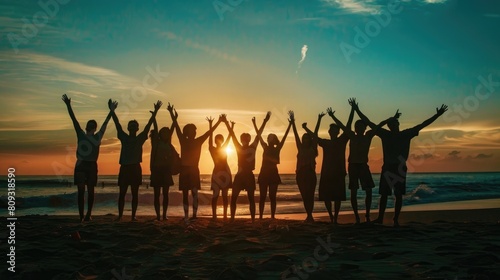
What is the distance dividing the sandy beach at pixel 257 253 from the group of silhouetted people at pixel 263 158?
1.13 metres

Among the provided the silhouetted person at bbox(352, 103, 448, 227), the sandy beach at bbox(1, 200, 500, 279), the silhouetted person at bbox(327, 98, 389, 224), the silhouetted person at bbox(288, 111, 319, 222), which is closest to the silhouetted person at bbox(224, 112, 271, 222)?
the silhouetted person at bbox(288, 111, 319, 222)

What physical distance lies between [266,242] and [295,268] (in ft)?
6.43

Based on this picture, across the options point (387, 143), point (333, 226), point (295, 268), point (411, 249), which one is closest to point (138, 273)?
point (295, 268)

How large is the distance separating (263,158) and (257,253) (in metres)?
4.30

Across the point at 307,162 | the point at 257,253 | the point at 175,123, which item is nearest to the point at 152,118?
the point at 175,123

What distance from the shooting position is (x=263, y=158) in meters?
10.5

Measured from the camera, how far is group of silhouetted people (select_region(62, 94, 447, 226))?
9.42 metres

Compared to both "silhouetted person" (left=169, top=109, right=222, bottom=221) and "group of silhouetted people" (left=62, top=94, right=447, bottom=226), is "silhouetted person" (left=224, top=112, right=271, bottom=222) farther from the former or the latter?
"silhouetted person" (left=169, top=109, right=222, bottom=221)

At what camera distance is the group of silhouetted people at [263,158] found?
30.9 feet

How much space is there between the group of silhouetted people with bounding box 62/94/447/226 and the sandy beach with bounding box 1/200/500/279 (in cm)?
113

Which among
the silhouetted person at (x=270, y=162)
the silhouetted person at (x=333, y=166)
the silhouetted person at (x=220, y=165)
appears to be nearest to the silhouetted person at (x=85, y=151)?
the silhouetted person at (x=220, y=165)

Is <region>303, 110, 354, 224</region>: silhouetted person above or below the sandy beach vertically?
above

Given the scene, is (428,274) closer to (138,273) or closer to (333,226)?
(138,273)

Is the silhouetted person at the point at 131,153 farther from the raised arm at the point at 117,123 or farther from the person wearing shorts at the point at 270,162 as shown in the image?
the person wearing shorts at the point at 270,162
